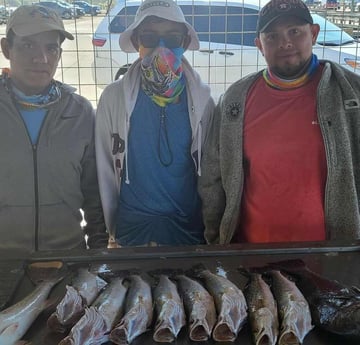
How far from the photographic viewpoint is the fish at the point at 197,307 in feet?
5.26

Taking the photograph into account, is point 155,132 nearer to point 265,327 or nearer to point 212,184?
point 212,184

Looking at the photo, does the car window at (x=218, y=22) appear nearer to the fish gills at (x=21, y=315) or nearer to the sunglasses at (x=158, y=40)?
the sunglasses at (x=158, y=40)

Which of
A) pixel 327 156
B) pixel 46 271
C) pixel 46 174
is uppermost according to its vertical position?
pixel 327 156

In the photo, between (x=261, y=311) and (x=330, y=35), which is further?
(x=330, y=35)

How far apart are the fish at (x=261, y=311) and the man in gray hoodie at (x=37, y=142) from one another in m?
1.29

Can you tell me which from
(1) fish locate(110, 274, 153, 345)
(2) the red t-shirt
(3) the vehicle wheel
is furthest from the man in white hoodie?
(3) the vehicle wheel

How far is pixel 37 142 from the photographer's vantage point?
263cm

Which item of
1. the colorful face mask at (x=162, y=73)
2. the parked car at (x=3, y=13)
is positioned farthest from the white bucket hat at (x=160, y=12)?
the parked car at (x=3, y=13)

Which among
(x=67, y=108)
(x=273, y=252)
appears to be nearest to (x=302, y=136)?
(x=273, y=252)

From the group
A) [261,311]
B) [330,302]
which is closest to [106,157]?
[261,311]

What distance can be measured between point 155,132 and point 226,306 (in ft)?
4.20

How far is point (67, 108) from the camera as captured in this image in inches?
109

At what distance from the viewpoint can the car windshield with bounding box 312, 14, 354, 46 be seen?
16.6 ft

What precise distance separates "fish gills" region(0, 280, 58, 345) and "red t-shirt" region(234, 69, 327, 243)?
1.34 metres
